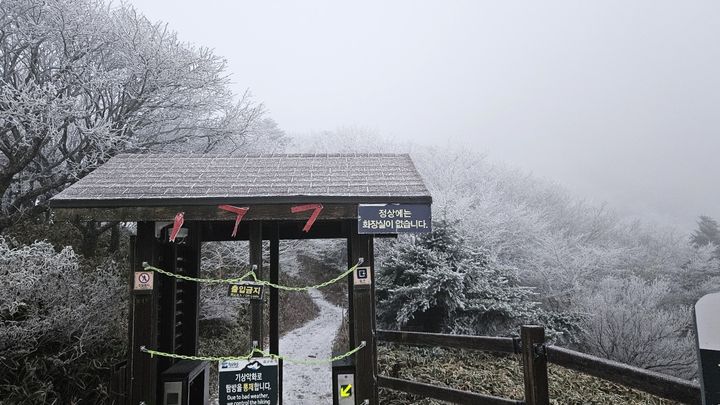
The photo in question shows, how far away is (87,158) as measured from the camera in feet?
28.5

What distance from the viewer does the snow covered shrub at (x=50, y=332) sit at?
15.3 feet

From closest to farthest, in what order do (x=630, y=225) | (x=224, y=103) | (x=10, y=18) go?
1. (x=10, y=18)
2. (x=224, y=103)
3. (x=630, y=225)

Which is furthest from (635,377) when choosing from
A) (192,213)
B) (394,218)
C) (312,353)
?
(312,353)

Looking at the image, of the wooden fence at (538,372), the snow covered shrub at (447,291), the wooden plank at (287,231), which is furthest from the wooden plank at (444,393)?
the snow covered shrub at (447,291)

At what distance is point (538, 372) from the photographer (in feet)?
11.0

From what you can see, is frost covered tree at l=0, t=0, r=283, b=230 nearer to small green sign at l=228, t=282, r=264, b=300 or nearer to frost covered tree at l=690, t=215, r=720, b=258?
small green sign at l=228, t=282, r=264, b=300

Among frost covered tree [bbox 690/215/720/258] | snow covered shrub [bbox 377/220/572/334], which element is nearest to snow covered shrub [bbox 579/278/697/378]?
snow covered shrub [bbox 377/220/572/334]

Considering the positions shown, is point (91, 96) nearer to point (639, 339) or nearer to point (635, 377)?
point (635, 377)

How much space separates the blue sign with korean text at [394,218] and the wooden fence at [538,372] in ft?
4.11

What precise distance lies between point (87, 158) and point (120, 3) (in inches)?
159

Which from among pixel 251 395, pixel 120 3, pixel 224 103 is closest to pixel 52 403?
pixel 251 395

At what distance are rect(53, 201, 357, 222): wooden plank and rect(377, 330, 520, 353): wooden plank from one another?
66.8 inches

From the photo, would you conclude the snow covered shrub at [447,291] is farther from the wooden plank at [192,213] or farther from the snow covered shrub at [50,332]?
the snow covered shrub at [50,332]

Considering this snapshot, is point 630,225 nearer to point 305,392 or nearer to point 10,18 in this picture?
point 305,392
